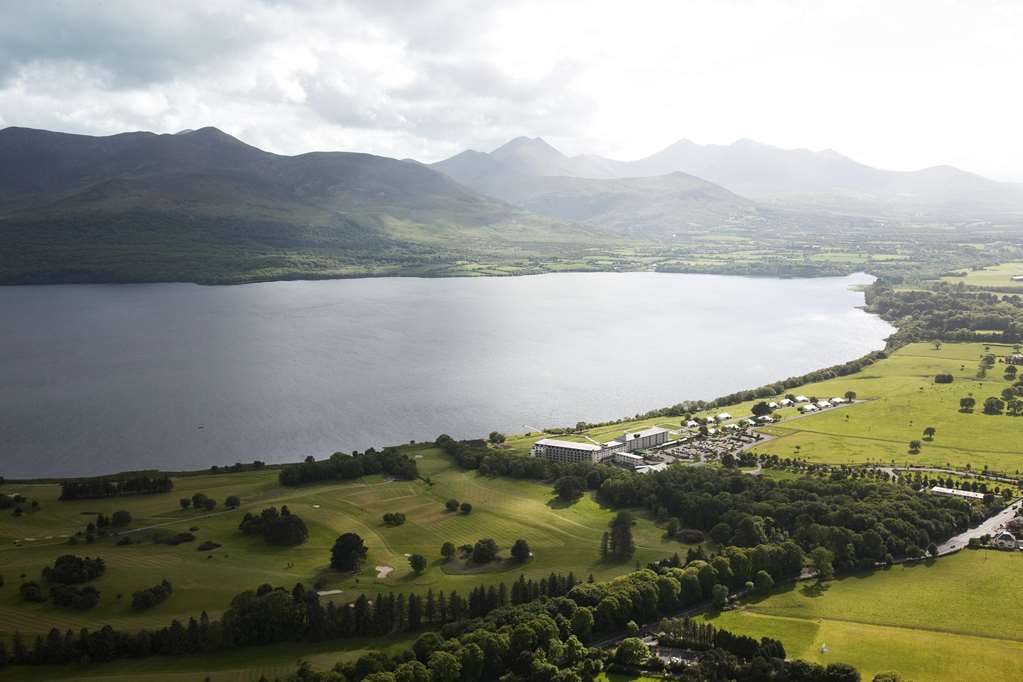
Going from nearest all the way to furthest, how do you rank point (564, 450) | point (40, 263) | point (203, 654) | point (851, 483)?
point (203, 654) < point (851, 483) < point (564, 450) < point (40, 263)

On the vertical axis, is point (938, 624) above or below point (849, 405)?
below

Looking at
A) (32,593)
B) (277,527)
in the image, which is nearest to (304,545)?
(277,527)

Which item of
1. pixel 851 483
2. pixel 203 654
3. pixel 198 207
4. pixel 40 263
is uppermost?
pixel 198 207

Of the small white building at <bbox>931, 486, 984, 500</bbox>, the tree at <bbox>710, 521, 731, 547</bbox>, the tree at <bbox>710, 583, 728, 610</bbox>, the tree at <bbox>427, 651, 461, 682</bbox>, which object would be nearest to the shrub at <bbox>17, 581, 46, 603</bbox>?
the tree at <bbox>427, 651, 461, 682</bbox>

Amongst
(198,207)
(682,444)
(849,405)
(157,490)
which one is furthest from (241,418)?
(198,207)

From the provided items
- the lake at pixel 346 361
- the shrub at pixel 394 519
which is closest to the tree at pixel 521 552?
the shrub at pixel 394 519

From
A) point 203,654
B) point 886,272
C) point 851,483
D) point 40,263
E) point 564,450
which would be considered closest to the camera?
point 203,654

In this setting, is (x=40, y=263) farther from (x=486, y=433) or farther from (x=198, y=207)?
(x=486, y=433)

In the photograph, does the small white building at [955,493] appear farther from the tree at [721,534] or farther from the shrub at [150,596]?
the shrub at [150,596]
